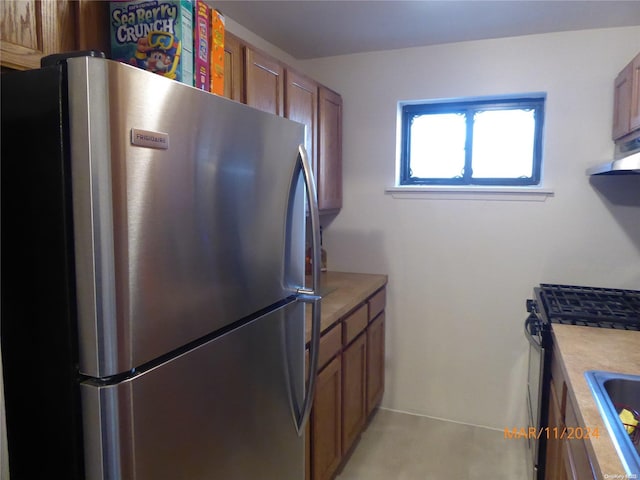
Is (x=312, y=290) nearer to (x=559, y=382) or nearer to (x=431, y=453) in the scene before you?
(x=559, y=382)

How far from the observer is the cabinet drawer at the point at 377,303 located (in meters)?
2.60

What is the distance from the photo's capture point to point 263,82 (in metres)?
1.92

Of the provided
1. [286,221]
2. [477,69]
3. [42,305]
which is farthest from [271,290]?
[477,69]

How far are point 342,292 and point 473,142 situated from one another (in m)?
1.26

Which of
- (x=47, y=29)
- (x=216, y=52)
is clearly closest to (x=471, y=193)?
(x=216, y=52)

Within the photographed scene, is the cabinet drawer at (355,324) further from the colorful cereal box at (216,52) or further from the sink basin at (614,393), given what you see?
the colorful cereal box at (216,52)

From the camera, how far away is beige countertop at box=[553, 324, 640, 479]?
97 centimetres

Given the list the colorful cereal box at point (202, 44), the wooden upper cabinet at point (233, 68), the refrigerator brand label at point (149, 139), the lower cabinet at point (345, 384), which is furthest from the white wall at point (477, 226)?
the refrigerator brand label at point (149, 139)

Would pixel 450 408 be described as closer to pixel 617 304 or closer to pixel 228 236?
pixel 617 304

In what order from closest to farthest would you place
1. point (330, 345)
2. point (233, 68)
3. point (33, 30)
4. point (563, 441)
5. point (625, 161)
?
point (33, 30) < point (563, 441) < point (625, 161) < point (233, 68) < point (330, 345)

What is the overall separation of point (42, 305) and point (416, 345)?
7.98ft

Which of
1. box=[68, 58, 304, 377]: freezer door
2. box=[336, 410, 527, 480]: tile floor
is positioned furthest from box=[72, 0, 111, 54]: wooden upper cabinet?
box=[336, 410, 527, 480]: tile floor

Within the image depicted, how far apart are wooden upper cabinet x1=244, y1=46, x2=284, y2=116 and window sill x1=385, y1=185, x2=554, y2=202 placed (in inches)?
42.2

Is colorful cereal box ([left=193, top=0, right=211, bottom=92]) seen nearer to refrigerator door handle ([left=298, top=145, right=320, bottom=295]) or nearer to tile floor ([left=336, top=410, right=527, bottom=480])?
refrigerator door handle ([left=298, top=145, right=320, bottom=295])
